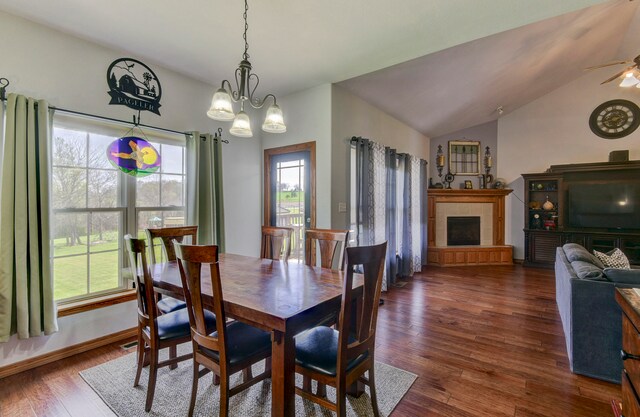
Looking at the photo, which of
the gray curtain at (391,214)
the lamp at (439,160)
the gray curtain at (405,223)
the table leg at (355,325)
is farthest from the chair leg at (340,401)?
the lamp at (439,160)

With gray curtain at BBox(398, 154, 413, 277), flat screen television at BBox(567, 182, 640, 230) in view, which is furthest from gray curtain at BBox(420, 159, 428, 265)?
flat screen television at BBox(567, 182, 640, 230)

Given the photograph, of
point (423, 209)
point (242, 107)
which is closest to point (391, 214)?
point (423, 209)

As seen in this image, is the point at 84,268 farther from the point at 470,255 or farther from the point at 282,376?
the point at 470,255

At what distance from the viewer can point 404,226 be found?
516cm

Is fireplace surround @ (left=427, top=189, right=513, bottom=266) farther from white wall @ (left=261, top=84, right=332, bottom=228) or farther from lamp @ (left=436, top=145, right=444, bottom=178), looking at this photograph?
white wall @ (left=261, top=84, right=332, bottom=228)

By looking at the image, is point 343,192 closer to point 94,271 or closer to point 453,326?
point 453,326

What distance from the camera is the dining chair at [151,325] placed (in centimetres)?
185

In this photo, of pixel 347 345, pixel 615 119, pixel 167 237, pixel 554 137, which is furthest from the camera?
pixel 554 137

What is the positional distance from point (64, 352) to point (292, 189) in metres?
2.78

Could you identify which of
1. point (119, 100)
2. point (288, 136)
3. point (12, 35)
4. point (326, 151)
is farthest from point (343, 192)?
point (12, 35)

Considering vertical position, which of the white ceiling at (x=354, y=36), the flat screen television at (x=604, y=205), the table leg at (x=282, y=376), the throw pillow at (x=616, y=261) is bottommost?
the table leg at (x=282, y=376)

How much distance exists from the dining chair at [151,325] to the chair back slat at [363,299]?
0.97m

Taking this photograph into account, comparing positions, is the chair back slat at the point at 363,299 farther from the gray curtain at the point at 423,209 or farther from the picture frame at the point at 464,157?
the picture frame at the point at 464,157

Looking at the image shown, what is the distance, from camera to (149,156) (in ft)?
9.96
